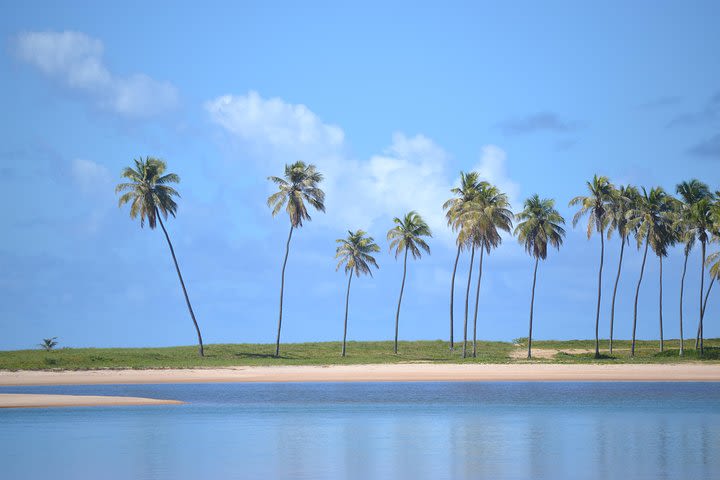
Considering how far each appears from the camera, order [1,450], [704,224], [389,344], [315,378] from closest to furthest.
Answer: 1. [1,450]
2. [315,378]
3. [704,224]
4. [389,344]

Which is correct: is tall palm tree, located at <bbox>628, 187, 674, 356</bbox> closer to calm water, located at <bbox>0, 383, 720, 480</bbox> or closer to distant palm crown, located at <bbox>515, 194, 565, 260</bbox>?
distant palm crown, located at <bbox>515, 194, 565, 260</bbox>

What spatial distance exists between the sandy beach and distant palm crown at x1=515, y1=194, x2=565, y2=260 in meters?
14.1

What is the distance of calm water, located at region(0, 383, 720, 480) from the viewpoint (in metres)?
24.4

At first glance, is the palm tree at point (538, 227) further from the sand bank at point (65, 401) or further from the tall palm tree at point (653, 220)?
the sand bank at point (65, 401)

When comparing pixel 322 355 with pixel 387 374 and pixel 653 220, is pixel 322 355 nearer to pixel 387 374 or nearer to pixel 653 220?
pixel 387 374

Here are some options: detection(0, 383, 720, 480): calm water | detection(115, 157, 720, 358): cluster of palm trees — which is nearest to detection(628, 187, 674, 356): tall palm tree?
detection(115, 157, 720, 358): cluster of palm trees

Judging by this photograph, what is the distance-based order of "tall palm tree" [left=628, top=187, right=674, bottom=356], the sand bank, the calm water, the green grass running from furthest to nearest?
"tall palm tree" [left=628, top=187, right=674, bottom=356], the green grass, the sand bank, the calm water

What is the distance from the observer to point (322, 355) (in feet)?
284

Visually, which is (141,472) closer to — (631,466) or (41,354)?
(631,466)

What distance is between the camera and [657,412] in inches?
1551

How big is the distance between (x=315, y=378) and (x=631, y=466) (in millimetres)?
40374

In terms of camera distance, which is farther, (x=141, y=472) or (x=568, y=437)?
(x=568, y=437)

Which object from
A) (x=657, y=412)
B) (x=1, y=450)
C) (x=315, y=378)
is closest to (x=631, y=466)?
(x=657, y=412)

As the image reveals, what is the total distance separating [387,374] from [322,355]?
20983mm
